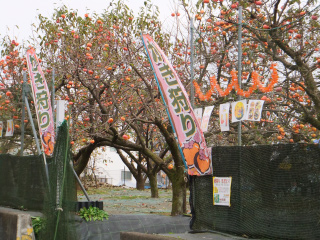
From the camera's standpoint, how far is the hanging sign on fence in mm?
6598

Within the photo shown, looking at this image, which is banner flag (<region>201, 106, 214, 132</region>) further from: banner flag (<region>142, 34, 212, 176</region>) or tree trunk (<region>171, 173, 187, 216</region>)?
tree trunk (<region>171, 173, 187, 216</region>)

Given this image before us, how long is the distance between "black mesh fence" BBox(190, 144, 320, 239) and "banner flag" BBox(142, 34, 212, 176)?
0.27 meters

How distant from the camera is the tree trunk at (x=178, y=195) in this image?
1084cm

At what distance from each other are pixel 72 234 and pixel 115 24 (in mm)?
6890

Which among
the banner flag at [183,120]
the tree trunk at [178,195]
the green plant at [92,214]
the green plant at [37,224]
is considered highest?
the banner flag at [183,120]

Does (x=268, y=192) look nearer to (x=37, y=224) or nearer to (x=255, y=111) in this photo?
(x=255, y=111)

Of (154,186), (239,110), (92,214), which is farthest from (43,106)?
(154,186)

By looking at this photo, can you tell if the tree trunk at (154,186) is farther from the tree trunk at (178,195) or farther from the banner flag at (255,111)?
the banner flag at (255,111)

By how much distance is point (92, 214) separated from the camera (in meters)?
9.48

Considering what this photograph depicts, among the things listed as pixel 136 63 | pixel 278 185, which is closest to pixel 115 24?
pixel 136 63

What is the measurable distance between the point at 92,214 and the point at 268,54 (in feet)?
17.5

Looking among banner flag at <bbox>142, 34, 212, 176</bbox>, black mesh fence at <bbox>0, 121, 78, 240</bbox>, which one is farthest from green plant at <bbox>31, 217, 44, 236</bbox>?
banner flag at <bbox>142, 34, 212, 176</bbox>

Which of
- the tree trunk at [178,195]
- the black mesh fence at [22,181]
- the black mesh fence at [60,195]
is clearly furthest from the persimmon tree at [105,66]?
the black mesh fence at [60,195]

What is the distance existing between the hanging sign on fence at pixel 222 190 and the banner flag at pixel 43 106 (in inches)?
177
